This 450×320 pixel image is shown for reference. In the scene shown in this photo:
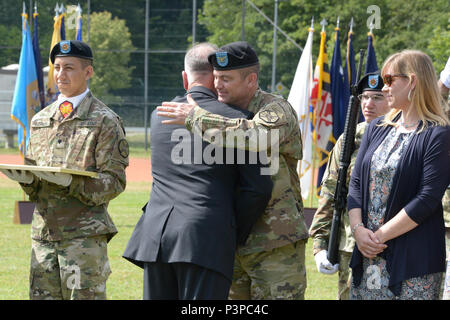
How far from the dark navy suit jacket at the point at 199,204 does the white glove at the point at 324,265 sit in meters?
0.77

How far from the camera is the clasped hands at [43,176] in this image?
12.8 ft

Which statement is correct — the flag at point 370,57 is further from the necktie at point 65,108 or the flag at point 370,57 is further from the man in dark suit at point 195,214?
the man in dark suit at point 195,214

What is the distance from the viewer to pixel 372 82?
4746mm

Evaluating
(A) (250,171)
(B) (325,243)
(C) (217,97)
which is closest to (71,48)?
(C) (217,97)

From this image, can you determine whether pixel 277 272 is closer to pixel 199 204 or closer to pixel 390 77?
pixel 199 204

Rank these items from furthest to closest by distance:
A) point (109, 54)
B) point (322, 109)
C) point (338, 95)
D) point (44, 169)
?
point (109, 54) → point (338, 95) → point (322, 109) → point (44, 169)

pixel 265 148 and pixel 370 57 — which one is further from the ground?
pixel 370 57

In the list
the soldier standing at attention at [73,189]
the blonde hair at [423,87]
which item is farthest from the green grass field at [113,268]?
the blonde hair at [423,87]

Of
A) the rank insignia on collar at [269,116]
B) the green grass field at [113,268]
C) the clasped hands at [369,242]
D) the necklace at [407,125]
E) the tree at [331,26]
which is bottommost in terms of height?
the green grass field at [113,268]

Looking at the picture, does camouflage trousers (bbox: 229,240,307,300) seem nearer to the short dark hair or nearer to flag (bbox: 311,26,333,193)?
the short dark hair

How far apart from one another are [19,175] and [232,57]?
4.83 ft

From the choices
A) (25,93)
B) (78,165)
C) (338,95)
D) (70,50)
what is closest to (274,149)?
(78,165)

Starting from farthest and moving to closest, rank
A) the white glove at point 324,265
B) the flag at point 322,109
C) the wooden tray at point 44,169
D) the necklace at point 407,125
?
1. the flag at point 322,109
2. the white glove at point 324,265
3. the wooden tray at point 44,169
4. the necklace at point 407,125

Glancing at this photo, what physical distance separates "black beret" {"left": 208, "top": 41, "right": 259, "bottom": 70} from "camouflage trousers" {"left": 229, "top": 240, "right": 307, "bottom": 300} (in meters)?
0.94
